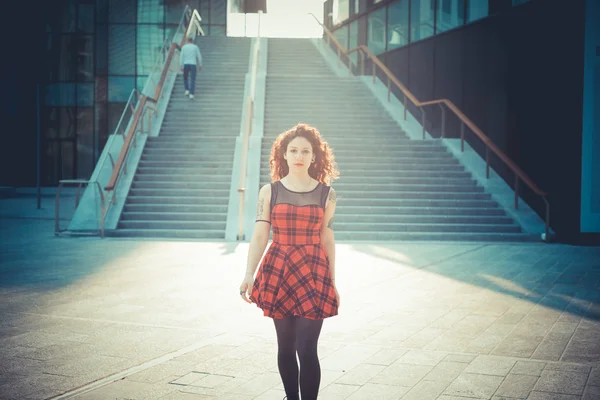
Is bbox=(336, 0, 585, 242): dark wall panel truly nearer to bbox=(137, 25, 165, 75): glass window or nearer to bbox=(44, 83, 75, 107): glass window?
bbox=(137, 25, 165, 75): glass window

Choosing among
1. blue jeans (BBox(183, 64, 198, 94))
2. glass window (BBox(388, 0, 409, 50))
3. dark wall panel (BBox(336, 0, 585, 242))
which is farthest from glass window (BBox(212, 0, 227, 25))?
dark wall panel (BBox(336, 0, 585, 242))

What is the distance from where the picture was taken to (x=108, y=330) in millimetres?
5137

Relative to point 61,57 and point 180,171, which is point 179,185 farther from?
point 61,57

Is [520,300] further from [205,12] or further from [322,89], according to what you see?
[205,12]

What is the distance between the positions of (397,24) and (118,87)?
13556 mm

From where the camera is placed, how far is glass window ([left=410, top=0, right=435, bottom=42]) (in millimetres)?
18891

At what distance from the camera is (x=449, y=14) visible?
17562 mm

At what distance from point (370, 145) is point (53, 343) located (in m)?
12.1

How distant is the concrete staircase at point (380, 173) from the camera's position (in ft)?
40.8

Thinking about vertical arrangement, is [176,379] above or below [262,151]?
below

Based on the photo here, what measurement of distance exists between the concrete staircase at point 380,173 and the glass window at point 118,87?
399 inches

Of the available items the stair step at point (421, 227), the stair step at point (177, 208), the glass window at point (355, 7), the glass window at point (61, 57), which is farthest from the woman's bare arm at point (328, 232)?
the glass window at point (61, 57)

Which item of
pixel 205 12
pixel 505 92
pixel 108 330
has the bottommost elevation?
pixel 108 330

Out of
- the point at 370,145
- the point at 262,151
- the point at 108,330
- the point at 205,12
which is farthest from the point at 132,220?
the point at 205,12
